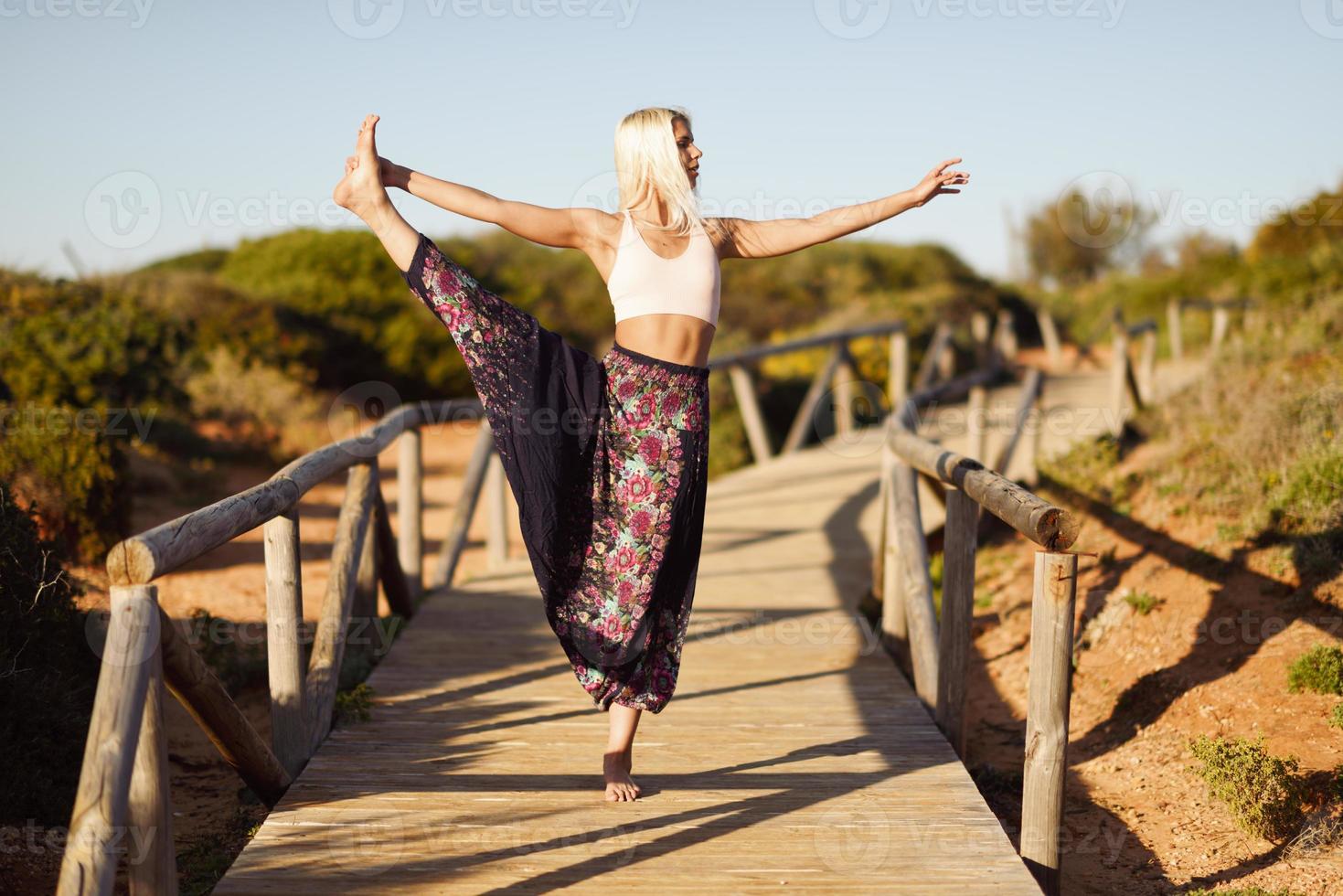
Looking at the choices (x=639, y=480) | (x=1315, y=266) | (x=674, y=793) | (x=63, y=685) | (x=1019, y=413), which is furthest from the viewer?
(x=1315, y=266)

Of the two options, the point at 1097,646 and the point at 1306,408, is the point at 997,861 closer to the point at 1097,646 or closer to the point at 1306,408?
the point at 1097,646

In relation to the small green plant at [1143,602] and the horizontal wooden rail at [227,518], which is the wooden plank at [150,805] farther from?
the small green plant at [1143,602]

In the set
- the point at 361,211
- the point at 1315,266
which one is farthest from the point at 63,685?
the point at 1315,266

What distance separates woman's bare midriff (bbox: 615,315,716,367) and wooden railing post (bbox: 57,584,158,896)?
51.8 inches

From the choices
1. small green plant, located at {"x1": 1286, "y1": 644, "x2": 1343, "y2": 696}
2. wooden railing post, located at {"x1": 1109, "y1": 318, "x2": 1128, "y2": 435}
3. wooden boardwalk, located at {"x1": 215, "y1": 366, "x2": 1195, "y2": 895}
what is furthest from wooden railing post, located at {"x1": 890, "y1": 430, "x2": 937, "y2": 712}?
wooden railing post, located at {"x1": 1109, "y1": 318, "x2": 1128, "y2": 435}

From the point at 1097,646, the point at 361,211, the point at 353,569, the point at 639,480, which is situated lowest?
the point at 1097,646

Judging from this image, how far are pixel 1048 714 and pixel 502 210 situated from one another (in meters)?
1.83

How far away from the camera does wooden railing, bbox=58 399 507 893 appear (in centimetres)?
202

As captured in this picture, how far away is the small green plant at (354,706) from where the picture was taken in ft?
12.2

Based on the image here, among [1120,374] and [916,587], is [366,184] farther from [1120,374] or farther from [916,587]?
[1120,374]

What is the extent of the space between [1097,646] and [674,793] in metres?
2.47

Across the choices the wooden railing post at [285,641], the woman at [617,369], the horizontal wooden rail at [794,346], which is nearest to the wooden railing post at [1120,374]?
the horizontal wooden rail at [794,346]

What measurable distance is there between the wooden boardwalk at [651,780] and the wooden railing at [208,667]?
0.20m

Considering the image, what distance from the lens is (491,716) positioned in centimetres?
383
